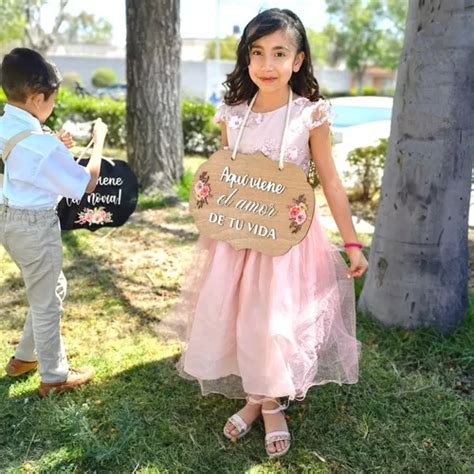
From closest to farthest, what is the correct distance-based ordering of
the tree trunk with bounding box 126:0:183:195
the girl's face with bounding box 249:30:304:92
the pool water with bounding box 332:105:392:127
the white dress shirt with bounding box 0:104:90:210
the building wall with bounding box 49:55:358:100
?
the girl's face with bounding box 249:30:304:92 → the white dress shirt with bounding box 0:104:90:210 → the tree trunk with bounding box 126:0:183:195 → the pool water with bounding box 332:105:392:127 → the building wall with bounding box 49:55:358:100

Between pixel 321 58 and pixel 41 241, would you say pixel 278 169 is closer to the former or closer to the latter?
pixel 41 241

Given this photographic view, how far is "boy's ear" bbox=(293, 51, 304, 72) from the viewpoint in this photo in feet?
6.87

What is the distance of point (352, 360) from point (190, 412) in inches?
28.6

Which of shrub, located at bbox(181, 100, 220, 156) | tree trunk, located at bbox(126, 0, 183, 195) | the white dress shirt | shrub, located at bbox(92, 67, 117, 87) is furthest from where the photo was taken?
shrub, located at bbox(92, 67, 117, 87)

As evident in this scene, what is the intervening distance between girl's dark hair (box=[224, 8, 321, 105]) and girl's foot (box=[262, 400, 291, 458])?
1.22m

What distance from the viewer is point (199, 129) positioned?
30.8 feet

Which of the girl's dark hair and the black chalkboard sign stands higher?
the girl's dark hair

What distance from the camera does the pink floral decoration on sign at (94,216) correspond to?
2.59 m

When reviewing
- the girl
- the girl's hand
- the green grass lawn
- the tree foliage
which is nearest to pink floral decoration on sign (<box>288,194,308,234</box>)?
the girl

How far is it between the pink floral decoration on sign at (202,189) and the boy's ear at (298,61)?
50 cm

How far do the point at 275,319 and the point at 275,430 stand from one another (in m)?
0.50

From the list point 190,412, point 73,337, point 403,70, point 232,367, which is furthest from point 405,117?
point 73,337

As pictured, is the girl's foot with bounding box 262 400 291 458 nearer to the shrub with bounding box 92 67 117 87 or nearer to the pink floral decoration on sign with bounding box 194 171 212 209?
the pink floral decoration on sign with bounding box 194 171 212 209

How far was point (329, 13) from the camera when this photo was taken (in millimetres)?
48156
